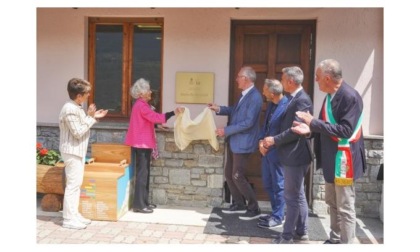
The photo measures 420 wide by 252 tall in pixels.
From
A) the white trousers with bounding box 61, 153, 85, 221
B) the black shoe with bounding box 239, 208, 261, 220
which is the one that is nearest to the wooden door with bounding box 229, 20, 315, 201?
the black shoe with bounding box 239, 208, 261, 220

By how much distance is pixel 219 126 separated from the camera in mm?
6328

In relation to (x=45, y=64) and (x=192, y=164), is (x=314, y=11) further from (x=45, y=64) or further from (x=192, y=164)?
(x=45, y=64)

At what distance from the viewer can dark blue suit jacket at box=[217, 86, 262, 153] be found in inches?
220

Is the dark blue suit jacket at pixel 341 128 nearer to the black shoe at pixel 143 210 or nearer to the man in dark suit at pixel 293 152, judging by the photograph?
the man in dark suit at pixel 293 152

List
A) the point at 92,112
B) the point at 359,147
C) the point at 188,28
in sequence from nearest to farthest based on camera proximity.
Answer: the point at 359,147, the point at 92,112, the point at 188,28

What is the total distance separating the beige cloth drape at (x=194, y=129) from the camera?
596 cm

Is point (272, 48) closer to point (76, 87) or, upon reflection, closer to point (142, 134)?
point (142, 134)

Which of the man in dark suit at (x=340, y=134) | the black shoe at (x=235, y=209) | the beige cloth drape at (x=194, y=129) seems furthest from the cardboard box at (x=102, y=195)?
the man in dark suit at (x=340, y=134)

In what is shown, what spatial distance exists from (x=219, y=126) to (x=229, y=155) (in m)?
0.49

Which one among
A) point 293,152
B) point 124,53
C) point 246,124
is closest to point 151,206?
point 246,124

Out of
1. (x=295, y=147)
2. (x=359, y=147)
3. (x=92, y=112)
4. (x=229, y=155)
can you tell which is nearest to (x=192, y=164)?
(x=229, y=155)

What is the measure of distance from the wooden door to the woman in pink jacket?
1270mm

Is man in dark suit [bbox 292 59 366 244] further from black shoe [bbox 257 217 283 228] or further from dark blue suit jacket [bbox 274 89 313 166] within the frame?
black shoe [bbox 257 217 283 228]

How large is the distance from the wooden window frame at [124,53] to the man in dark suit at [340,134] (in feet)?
9.59
